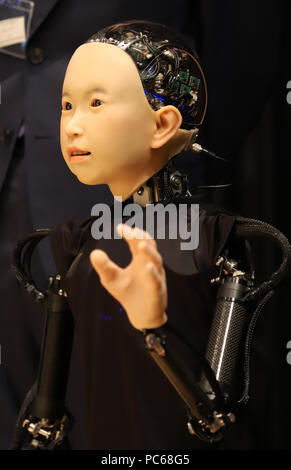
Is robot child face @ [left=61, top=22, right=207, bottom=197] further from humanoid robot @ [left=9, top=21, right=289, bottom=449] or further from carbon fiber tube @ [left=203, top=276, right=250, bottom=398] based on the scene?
carbon fiber tube @ [left=203, top=276, right=250, bottom=398]

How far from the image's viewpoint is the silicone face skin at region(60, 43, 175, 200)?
1.03 m

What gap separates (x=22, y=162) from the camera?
1.42m

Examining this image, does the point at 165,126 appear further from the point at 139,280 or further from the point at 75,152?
the point at 139,280

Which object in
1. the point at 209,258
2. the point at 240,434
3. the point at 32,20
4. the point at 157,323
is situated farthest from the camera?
the point at 240,434

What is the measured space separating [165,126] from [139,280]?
1.11ft

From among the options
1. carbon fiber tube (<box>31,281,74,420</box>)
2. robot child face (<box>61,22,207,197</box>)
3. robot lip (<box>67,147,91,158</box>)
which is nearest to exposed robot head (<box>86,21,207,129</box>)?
robot child face (<box>61,22,207,197</box>)

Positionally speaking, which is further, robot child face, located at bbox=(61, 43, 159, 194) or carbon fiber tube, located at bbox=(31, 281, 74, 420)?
carbon fiber tube, located at bbox=(31, 281, 74, 420)

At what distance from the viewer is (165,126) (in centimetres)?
108

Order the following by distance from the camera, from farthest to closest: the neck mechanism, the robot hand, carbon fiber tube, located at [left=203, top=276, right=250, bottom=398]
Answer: the neck mechanism
carbon fiber tube, located at [left=203, top=276, right=250, bottom=398]
the robot hand

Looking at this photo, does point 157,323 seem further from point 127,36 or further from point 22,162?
point 22,162

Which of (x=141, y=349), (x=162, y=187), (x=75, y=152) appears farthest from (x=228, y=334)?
(x=75, y=152)

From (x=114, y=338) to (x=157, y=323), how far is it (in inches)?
7.8

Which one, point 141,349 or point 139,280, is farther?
point 141,349
